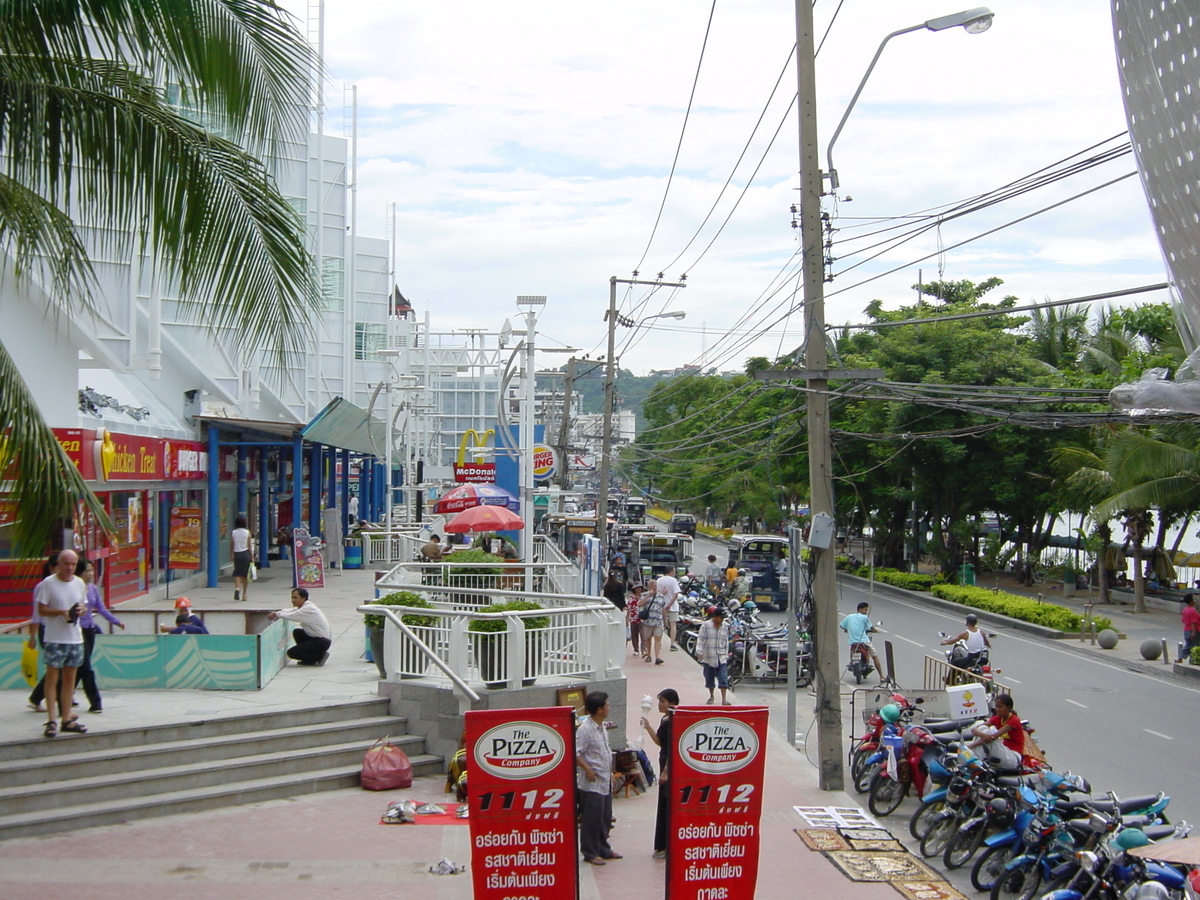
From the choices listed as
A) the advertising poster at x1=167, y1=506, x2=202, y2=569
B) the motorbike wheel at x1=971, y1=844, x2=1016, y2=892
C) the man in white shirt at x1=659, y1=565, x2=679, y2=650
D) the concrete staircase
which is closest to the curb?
the man in white shirt at x1=659, y1=565, x2=679, y2=650

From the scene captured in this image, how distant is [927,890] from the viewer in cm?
923

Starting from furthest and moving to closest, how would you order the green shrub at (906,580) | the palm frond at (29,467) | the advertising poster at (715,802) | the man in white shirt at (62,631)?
the green shrub at (906,580) < the man in white shirt at (62,631) < the advertising poster at (715,802) < the palm frond at (29,467)

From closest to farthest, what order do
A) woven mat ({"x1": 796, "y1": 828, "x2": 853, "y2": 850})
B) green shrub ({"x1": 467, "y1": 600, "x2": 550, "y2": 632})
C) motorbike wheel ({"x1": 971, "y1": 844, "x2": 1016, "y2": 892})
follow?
motorbike wheel ({"x1": 971, "y1": 844, "x2": 1016, "y2": 892}) → woven mat ({"x1": 796, "y1": 828, "x2": 853, "y2": 850}) → green shrub ({"x1": 467, "y1": 600, "x2": 550, "y2": 632})

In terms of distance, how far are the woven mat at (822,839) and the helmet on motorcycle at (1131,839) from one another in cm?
270

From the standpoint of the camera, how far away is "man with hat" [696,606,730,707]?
16203 mm

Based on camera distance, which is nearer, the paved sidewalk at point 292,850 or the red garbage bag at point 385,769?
the paved sidewalk at point 292,850

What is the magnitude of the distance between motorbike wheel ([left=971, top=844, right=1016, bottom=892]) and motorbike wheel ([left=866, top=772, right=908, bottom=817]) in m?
2.27

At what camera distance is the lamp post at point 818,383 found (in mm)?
12617

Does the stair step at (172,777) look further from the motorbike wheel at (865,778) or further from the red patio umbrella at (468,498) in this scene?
the red patio umbrella at (468,498)

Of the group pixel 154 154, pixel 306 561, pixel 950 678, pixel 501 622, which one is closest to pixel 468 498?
pixel 306 561

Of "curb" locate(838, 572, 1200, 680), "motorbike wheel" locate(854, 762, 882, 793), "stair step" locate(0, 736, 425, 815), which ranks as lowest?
"curb" locate(838, 572, 1200, 680)

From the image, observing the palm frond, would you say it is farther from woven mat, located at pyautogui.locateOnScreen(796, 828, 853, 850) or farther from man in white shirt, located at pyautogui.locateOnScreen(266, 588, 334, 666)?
man in white shirt, located at pyautogui.locateOnScreen(266, 588, 334, 666)

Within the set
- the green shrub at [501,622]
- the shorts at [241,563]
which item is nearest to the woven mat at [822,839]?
the green shrub at [501,622]

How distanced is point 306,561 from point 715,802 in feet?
60.5
